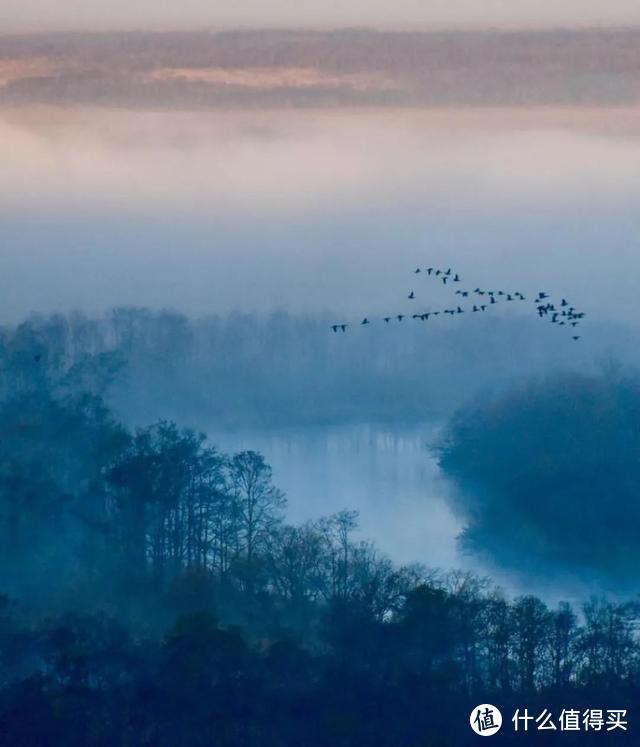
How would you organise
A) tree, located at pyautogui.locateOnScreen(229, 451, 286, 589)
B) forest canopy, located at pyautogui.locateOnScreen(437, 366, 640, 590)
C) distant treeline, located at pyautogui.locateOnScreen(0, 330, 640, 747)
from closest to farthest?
1. distant treeline, located at pyautogui.locateOnScreen(0, 330, 640, 747)
2. tree, located at pyautogui.locateOnScreen(229, 451, 286, 589)
3. forest canopy, located at pyautogui.locateOnScreen(437, 366, 640, 590)

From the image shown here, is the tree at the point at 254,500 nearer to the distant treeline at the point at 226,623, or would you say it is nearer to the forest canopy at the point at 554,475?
the distant treeline at the point at 226,623

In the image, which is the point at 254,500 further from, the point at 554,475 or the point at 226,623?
the point at 554,475

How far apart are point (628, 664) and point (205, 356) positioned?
6.36 metres

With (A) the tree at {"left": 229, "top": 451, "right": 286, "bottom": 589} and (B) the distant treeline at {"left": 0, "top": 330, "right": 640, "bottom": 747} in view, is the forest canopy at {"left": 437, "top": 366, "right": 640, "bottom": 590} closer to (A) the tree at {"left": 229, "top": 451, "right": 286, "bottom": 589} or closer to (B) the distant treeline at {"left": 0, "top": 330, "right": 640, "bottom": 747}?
(B) the distant treeline at {"left": 0, "top": 330, "right": 640, "bottom": 747}

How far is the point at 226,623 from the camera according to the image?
11.5m

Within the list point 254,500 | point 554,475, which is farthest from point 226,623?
point 554,475

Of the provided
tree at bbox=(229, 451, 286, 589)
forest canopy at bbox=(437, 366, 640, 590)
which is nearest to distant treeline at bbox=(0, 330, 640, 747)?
tree at bbox=(229, 451, 286, 589)

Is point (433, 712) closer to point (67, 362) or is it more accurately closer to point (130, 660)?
point (130, 660)

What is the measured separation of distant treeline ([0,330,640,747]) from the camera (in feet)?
34.0

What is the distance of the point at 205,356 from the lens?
15.2m

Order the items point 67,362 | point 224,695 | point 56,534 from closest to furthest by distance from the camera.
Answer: point 224,695 < point 56,534 < point 67,362

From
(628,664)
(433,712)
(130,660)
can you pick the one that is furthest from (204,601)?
(628,664)

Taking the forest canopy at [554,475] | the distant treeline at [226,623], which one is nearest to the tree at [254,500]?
the distant treeline at [226,623]

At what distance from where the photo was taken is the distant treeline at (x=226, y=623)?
34.0 feet
